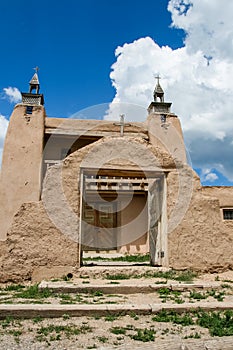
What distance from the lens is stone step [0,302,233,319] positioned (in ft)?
15.8

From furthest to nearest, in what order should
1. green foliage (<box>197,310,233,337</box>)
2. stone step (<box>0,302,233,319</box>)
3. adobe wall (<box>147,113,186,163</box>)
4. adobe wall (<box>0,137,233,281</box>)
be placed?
adobe wall (<box>147,113,186,163</box>) < adobe wall (<box>0,137,233,281</box>) < stone step (<box>0,302,233,319</box>) < green foliage (<box>197,310,233,337</box>)

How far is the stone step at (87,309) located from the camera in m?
4.82

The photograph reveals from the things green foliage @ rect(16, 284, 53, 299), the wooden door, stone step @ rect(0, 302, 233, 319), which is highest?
the wooden door

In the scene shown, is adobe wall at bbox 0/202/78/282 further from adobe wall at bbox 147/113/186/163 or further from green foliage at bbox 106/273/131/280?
adobe wall at bbox 147/113/186/163

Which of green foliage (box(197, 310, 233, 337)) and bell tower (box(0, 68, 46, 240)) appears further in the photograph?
bell tower (box(0, 68, 46, 240))

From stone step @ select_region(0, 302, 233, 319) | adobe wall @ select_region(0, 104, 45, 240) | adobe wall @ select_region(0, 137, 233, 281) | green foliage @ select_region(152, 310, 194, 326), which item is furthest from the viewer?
adobe wall @ select_region(0, 104, 45, 240)

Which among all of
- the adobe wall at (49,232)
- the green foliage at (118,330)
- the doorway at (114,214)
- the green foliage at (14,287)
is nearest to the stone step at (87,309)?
A: the green foliage at (118,330)

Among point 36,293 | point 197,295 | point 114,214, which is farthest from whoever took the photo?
point 114,214

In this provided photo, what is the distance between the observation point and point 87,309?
4914mm

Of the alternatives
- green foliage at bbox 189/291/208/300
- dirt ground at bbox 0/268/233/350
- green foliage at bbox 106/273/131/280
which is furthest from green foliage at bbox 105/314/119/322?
green foliage at bbox 106/273/131/280

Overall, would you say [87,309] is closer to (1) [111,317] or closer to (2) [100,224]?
(1) [111,317]

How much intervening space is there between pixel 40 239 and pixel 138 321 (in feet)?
12.7

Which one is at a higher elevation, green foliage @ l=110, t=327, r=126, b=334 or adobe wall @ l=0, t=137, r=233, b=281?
adobe wall @ l=0, t=137, r=233, b=281

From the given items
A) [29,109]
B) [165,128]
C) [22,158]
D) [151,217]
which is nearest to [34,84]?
[29,109]
